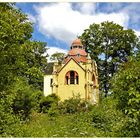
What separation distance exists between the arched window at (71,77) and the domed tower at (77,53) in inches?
40.3

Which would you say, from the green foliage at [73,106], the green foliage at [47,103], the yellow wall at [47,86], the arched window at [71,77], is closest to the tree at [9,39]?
the green foliage at [47,103]

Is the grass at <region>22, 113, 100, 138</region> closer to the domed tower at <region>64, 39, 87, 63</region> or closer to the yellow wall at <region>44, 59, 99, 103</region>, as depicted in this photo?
the yellow wall at <region>44, 59, 99, 103</region>

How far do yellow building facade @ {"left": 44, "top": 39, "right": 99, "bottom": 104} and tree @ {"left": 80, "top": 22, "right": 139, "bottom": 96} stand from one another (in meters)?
2.30

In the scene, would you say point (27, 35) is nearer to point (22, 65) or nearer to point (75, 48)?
point (22, 65)

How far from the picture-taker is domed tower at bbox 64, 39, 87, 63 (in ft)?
101

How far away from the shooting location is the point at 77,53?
30.9 metres

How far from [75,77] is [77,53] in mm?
1931

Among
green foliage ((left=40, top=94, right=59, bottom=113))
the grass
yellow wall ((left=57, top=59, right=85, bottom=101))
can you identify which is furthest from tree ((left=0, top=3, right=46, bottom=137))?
yellow wall ((left=57, top=59, right=85, bottom=101))

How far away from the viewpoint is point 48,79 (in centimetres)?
3338

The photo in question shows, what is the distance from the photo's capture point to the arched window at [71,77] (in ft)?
99.1

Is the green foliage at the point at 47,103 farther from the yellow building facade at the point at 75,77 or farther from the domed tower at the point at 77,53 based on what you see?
the domed tower at the point at 77,53

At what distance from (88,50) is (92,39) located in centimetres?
101

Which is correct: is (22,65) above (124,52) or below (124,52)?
below

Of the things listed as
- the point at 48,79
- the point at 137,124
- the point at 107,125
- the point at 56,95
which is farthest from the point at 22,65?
the point at 48,79
